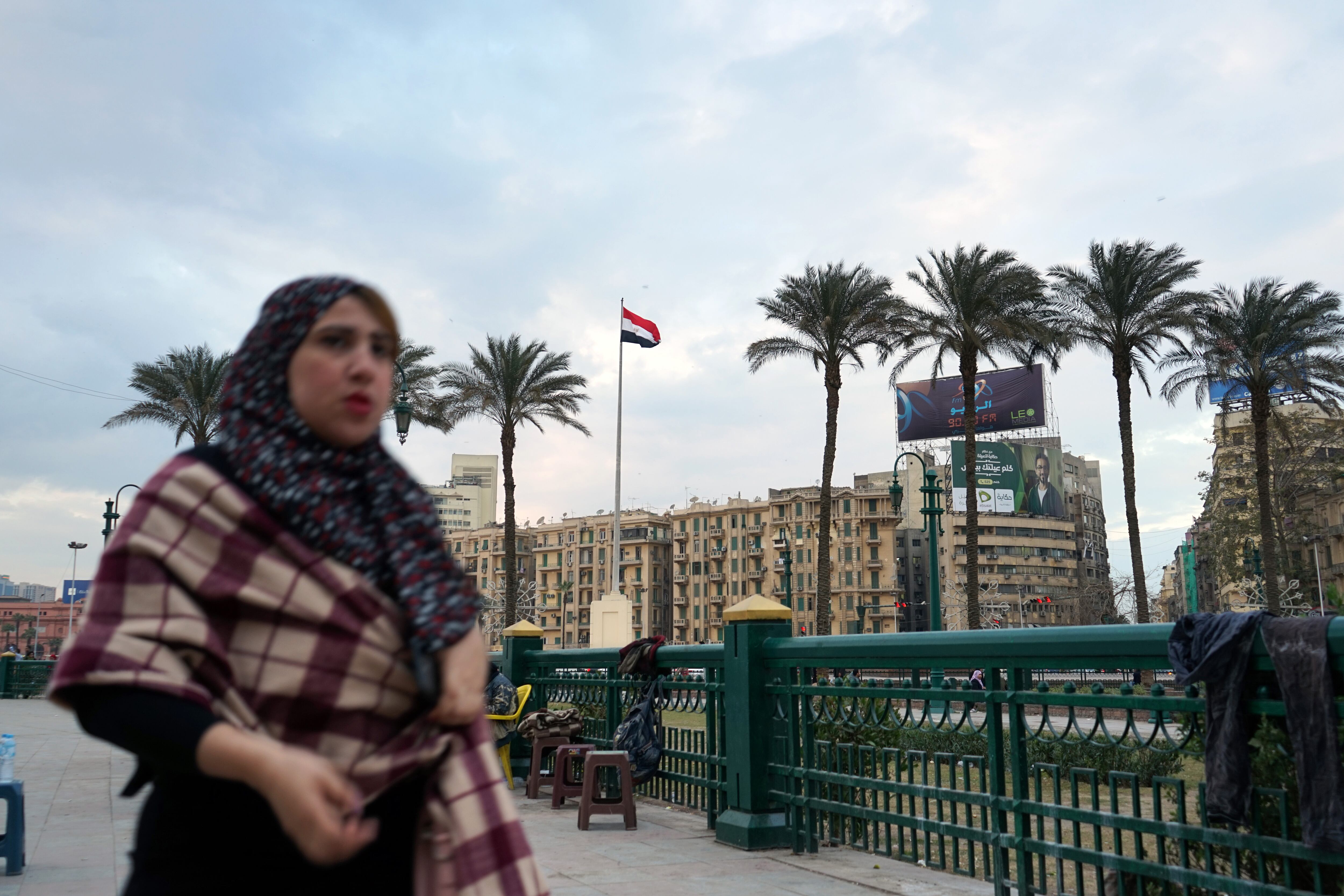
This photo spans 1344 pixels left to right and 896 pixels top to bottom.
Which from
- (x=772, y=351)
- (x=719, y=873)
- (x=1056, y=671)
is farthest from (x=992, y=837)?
Result: (x=772, y=351)

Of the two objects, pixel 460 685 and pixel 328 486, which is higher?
pixel 328 486

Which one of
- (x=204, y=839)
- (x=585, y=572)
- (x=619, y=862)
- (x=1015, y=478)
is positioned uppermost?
(x=1015, y=478)

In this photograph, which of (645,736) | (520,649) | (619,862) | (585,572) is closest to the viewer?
(619,862)

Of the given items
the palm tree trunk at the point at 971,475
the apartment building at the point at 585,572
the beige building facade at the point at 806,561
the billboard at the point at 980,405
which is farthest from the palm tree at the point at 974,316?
the apartment building at the point at 585,572

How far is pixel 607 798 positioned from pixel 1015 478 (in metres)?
80.5

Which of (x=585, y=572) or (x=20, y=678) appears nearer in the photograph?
(x=20, y=678)

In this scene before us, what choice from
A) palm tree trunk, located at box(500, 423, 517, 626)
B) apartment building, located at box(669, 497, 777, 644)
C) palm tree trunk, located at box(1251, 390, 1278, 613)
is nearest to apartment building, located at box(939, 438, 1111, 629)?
apartment building, located at box(669, 497, 777, 644)

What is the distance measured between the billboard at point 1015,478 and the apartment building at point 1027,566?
10.2m

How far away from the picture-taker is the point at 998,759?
4.86 m

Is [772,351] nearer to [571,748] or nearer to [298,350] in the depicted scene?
[571,748]

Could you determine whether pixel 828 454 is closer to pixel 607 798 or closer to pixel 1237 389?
pixel 1237 389

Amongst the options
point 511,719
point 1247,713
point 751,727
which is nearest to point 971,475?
point 511,719

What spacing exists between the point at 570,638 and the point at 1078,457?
58413 mm

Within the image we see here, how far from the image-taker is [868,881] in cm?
558
